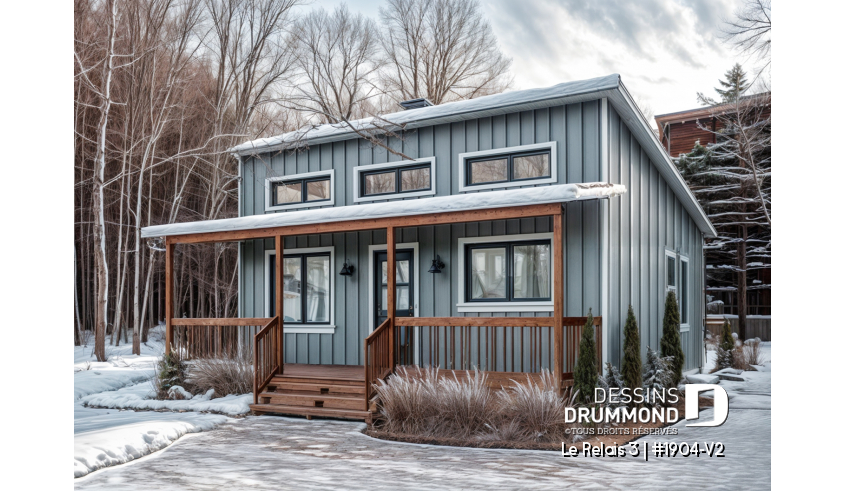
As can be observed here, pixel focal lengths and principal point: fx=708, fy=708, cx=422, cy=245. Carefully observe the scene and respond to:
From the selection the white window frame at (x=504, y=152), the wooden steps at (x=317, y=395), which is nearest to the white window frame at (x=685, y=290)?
the white window frame at (x=504, y=152)

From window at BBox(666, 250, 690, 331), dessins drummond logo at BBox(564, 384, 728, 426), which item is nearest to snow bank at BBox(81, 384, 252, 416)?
dessins drummond logo at BBox(564, 384, 728, 426)

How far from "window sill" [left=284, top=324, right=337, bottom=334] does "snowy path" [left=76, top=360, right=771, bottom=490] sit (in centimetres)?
314

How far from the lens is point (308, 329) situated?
10852 mm

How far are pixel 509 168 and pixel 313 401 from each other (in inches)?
152

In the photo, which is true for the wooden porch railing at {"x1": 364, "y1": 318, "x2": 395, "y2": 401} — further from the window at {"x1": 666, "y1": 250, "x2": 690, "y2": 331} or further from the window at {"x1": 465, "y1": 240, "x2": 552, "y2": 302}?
the window at {"x1": 666, "y1": 250, "x2": 690, "y2": 331}

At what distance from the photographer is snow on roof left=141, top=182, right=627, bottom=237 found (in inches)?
296

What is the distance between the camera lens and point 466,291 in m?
9.34

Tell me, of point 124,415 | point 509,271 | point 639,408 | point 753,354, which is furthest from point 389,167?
point 753,354

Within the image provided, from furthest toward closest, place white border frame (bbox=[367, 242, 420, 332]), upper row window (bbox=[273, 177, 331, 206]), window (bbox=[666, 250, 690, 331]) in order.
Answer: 1. window (bbox=[666, 250, 690, 331])
2. upper row window (bbox=[273, 177, 331, 206])
3. white border frame (bbox=[367, 242, 420, 332])

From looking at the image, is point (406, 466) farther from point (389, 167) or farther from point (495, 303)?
→ point (389, 167)

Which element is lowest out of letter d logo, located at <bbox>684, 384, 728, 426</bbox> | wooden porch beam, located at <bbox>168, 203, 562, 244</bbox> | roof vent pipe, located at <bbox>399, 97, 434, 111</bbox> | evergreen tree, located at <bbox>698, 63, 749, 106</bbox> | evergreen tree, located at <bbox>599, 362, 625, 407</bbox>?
letter d logo, located at <bbox>684, 384, 728, 426</bbox>

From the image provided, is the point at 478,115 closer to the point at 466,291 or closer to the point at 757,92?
the point at 466,291

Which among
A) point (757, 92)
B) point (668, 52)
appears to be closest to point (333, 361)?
point (668, 52)
